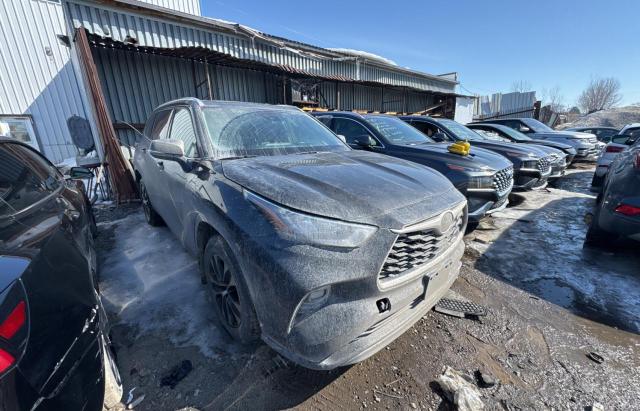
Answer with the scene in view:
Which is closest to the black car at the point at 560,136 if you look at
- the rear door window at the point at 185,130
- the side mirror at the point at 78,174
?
the rear door window at the point at 185,130

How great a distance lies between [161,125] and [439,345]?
151 inches

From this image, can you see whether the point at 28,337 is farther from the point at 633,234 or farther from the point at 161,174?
the point at 633,234

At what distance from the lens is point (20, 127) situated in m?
9.20

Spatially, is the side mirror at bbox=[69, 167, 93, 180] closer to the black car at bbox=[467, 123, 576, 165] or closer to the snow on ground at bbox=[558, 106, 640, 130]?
the black car at bbox=[467, 123, 576, 165]

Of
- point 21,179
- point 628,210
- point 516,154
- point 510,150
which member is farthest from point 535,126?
point 21,179

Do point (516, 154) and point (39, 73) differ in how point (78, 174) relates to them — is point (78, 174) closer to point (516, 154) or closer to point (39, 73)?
point (516, 154)

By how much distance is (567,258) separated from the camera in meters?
3.57

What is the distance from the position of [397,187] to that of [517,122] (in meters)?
11.6

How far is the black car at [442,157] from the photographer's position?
3.65 m

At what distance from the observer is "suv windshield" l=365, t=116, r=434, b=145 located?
4722 mm

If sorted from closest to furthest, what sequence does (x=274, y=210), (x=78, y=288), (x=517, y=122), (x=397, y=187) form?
(x=78, y=288), (x=274, y=210), (x=397, y=187), (x=517, y=122)

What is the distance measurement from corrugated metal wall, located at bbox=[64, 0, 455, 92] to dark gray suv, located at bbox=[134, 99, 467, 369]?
6758 mm

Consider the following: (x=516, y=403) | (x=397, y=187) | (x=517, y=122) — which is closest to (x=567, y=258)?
(x=516, y=403)

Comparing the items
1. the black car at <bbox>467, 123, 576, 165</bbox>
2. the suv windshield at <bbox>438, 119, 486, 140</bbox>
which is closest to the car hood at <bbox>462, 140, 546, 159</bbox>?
the suv windshield at <bbox>438, 119, 486, 140</bbox>
